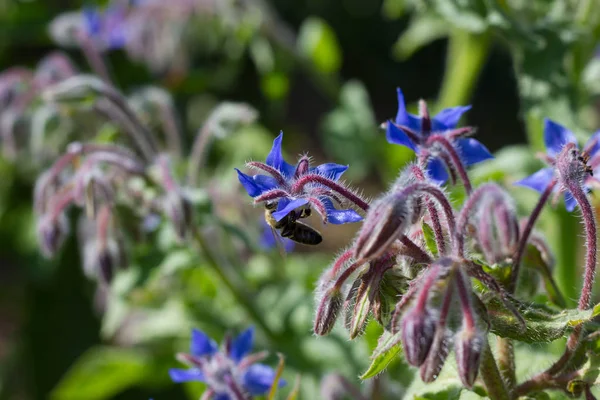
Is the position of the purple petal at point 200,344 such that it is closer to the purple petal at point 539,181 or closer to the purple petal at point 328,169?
the purple petal at point 328,169

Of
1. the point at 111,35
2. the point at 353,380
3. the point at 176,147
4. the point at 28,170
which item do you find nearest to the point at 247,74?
the point at 28,170

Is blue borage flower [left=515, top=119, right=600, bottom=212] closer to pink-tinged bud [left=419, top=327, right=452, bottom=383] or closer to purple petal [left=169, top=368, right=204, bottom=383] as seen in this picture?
pink-tinged bud [left=419, top=327, right=452, bottom=383]

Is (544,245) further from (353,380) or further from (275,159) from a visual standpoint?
(353,380)

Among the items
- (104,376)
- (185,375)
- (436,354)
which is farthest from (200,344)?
(104,376)

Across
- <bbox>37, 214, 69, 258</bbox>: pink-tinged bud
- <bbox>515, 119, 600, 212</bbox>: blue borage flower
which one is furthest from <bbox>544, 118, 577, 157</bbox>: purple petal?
<bbox>37, 214, 69, 258</bbox>: pink-tinged bud

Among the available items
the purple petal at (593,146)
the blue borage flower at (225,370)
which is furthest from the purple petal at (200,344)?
the purple petal at (593,146)
